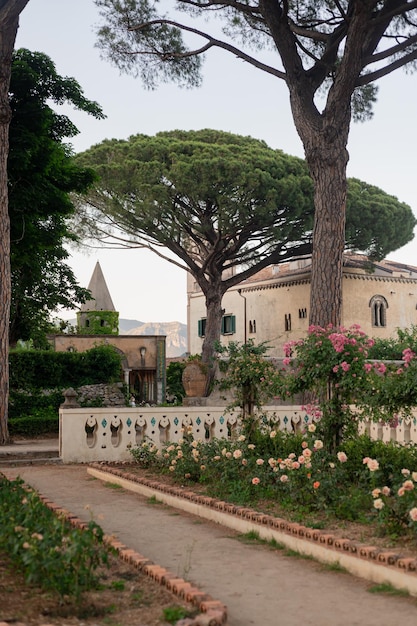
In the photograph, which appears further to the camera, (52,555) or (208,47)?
(208,47)

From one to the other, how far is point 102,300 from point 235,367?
1335 inches

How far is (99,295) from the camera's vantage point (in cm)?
4372

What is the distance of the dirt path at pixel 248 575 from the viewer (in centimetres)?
401

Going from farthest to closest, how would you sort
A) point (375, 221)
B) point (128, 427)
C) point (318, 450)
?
1. point (375, 221)
2. point (128, 427)
3. point (318, 450)

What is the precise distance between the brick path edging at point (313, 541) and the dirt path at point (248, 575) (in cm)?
10

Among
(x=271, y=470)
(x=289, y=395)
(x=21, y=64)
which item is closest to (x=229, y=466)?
(x=271, y=470)

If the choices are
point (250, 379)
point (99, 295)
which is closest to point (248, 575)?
point (250, 379)

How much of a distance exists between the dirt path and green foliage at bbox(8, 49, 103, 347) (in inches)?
482

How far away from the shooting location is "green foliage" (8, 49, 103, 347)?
59.9ft

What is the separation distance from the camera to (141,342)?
3331 centimetres

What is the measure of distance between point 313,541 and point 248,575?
80cm

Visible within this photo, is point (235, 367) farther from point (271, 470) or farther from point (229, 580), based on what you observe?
point (229, 580)

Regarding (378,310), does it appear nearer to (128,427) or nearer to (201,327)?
(201,327)

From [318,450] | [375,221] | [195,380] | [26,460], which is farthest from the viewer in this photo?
[375,221]
